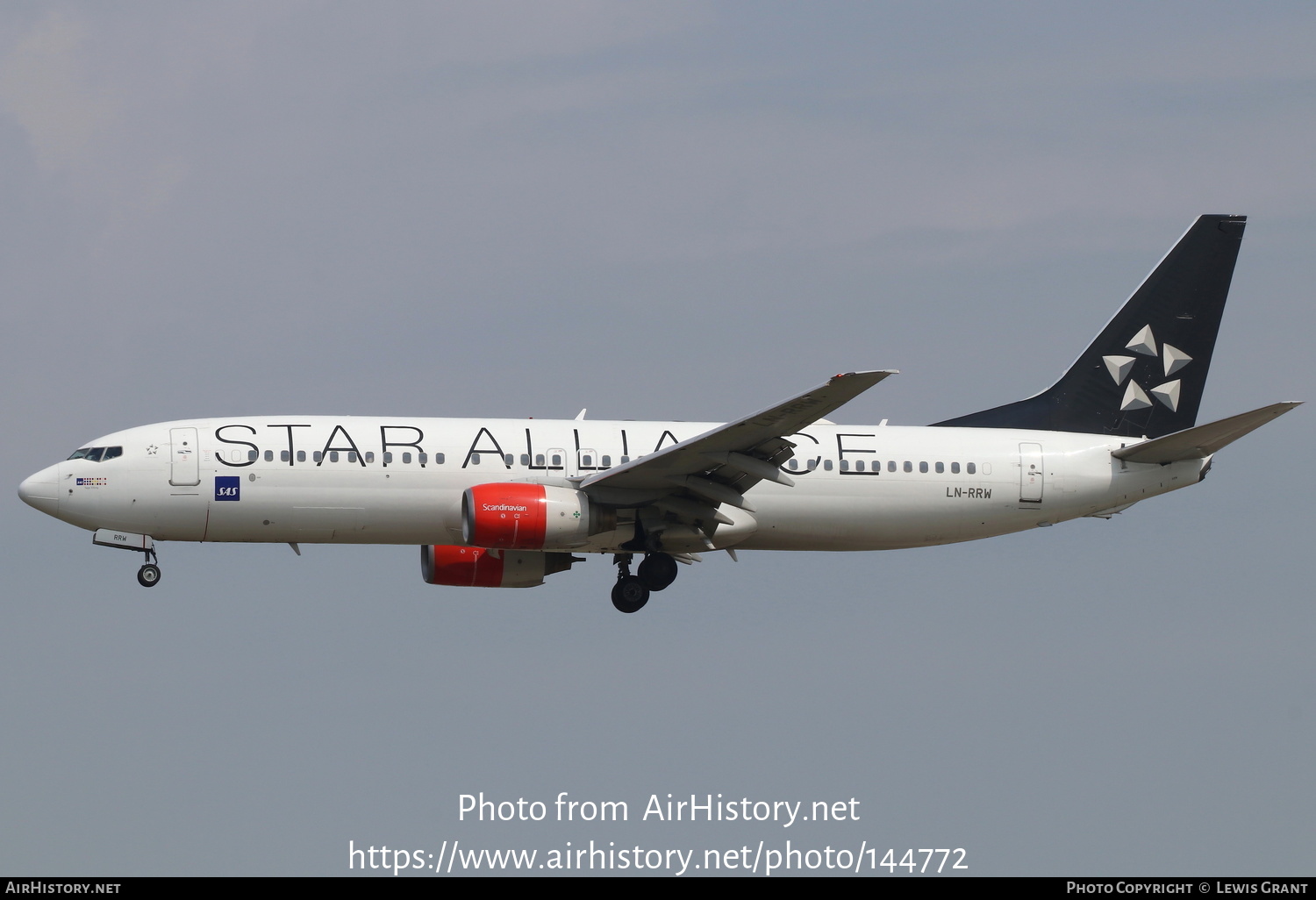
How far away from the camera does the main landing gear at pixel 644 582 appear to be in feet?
123

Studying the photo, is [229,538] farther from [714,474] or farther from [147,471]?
[714,474]

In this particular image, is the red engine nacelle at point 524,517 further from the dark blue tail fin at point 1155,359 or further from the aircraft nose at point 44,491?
the dark blue tail fin at point 1155,359

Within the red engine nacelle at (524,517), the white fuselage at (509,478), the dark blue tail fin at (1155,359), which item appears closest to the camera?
the red engine nacelle at (524,517)

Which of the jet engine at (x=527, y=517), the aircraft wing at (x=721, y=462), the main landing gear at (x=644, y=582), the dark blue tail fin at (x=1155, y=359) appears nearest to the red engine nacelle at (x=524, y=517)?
the jet engine at (x=527, y=517)

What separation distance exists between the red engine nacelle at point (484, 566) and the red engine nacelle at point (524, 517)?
3.87 meters

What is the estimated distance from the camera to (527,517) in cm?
3469

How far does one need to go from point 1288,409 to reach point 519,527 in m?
16.3

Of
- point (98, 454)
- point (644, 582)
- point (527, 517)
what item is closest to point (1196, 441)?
point (644, 582)

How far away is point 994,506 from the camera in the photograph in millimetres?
38594

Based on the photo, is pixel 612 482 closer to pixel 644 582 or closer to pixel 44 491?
pixel 644 582

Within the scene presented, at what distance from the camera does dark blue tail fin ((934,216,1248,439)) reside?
134 feet

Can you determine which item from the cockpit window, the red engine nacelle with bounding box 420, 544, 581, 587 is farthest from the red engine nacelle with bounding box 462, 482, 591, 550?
the cockpit window

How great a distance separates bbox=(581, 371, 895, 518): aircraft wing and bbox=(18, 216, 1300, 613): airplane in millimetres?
49

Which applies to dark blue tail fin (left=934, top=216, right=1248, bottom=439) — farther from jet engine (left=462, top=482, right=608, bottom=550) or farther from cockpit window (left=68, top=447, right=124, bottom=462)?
cockpit window (left=68, top=447, right=124, bottom=462)
